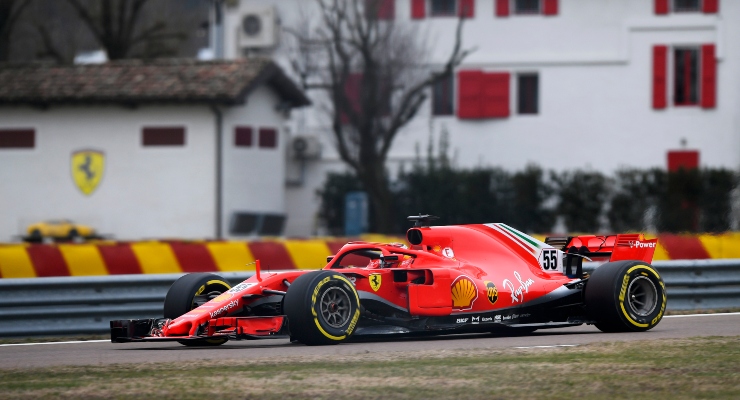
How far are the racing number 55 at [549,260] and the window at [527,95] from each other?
26.4 metres

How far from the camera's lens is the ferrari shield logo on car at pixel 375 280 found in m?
10.8

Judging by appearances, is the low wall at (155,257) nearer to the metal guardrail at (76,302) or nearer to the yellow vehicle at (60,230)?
the metal guardrail at (76,302)

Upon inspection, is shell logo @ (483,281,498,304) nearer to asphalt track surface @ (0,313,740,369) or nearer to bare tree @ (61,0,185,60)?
asphalt track surface @ (0,313,740,369)

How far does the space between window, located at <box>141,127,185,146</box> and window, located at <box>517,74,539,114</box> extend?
1079cm

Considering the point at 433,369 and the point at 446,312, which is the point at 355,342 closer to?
the point at 446,312

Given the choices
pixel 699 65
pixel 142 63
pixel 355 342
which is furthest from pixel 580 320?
pixel 699 65

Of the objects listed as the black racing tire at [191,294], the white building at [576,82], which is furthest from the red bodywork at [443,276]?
the white building at [576,82]

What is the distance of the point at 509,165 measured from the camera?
1490 inches

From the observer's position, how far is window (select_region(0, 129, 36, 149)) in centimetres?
3356

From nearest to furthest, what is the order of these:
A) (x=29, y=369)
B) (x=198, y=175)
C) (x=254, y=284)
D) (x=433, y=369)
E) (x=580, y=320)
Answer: (x=433, y=369) < (x=29, y=369) < (x=254, y=284) < (x=580, y=320) < (x=198, y=175)

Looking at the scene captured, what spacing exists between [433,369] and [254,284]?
8.04 ft

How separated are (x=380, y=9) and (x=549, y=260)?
24.2m

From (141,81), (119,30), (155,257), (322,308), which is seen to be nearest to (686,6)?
(141,81)

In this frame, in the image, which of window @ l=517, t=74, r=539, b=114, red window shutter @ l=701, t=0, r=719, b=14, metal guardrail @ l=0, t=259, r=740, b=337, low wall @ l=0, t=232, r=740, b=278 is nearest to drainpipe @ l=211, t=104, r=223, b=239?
window @ l=517, t=74, r=539, b=114
